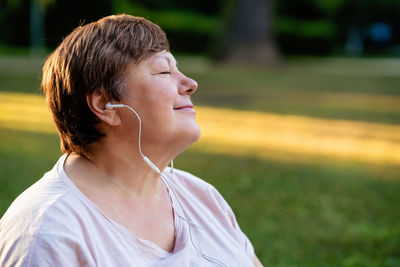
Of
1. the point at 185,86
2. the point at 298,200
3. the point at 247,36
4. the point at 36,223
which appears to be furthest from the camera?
the point at 247,36

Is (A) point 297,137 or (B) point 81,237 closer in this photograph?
(B) point 81,237

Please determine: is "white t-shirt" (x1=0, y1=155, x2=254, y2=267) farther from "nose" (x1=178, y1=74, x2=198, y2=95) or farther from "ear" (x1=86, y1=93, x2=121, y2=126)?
"nose" (x1=178, y1=74, x2=198, y2=95)

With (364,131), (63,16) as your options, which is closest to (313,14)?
(63,16)

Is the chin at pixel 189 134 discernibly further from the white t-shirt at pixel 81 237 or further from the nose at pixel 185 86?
the white t-shirt at pixel 81 237

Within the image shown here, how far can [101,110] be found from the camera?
1.90 meters

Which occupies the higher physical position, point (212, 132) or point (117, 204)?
point (117, 204)

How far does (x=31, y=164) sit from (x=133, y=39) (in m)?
4.97

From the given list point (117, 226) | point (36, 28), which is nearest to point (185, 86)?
point (117, 226)

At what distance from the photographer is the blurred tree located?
68.0 feet

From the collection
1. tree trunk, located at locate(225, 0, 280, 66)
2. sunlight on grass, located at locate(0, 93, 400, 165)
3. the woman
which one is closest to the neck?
the woman

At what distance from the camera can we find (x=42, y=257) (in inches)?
61.8

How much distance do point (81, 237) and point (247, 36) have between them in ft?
64.3

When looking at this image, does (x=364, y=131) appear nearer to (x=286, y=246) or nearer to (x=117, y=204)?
(x=286, y=246)

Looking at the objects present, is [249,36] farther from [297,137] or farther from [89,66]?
[89,66]
